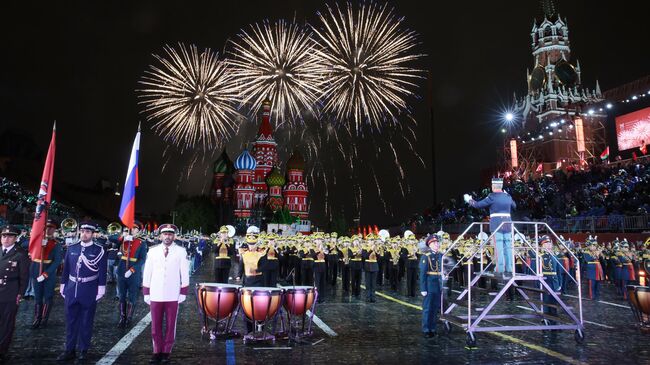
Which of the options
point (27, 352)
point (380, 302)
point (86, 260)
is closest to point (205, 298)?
point (86, 260)

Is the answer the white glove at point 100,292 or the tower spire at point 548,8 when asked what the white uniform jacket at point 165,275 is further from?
the tower spire at point 548,8

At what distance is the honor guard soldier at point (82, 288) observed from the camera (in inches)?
308

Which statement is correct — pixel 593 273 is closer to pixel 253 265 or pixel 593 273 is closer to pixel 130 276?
pixel 253 265

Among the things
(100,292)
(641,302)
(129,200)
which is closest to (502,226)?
(641,302)

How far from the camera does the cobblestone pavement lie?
797cm

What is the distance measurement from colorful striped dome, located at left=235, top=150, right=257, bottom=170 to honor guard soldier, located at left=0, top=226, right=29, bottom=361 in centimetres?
8013

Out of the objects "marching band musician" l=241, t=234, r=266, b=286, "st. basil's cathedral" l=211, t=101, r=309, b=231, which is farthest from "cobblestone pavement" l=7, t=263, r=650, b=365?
"st. basil's cathedral" l=211, t=101, r=309, b=231

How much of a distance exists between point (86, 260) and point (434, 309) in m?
6.60

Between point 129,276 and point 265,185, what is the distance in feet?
262

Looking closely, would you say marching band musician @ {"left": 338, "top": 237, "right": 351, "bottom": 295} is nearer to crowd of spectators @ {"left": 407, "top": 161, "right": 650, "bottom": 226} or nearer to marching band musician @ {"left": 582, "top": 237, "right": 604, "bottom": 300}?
marching band musician @ {"left": 582, "top": 237, "right": 604, "bottom": 300}

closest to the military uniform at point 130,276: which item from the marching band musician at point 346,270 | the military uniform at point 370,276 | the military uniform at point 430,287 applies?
the military uniform at point 430,287

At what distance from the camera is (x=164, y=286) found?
25.8 ft

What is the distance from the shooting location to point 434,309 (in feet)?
33.3

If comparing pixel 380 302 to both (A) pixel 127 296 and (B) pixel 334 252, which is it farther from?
(A) pixel 127 296
